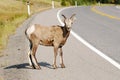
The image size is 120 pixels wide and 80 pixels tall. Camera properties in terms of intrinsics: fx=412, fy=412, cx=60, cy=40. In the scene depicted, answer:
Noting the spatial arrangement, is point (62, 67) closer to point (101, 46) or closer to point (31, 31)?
point (31, 31)

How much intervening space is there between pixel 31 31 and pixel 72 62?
1800 mm

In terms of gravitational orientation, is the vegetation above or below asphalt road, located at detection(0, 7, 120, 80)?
below

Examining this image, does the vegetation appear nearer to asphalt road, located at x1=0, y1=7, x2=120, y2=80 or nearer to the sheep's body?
asphalt road, located at x1=0, y1=7, x2=120, y2=80

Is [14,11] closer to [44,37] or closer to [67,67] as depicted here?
[67,67]

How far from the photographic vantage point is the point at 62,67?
10.6 m

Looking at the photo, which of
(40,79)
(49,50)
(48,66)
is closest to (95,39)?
(49,50)

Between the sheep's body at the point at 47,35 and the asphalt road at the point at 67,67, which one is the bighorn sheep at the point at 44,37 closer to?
the sheep's body at the point at 47,35

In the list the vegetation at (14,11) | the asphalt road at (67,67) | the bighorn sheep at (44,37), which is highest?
the bighorn sheep at (44,37)

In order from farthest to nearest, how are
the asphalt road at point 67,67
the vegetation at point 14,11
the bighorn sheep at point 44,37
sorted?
1. the vegetation at point 14,11
2. the bighorn sheep at point 44,37
3. the asphalt road at point 67,67

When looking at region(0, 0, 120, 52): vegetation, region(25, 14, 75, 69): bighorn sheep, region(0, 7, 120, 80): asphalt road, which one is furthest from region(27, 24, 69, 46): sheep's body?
region(0, 0, 120, 52): vegetation

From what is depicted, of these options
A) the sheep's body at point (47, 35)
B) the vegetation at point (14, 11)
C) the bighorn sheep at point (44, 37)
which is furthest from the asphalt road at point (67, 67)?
the vegetation at point (14, 11)

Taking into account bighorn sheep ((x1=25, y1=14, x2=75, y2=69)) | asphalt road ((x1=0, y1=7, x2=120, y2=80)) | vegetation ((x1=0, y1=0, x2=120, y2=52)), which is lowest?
vegetation ((x1=0, y1=0, x2=120, y2=52))

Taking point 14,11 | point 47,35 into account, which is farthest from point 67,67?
point 14,11

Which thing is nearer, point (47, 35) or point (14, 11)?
point (47, 35)
